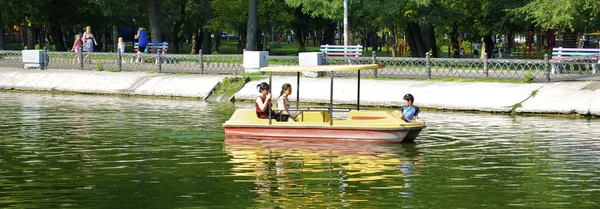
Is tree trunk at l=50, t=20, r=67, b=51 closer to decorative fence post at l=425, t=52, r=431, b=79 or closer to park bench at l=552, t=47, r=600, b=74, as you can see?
decorative fence post at l=425, t=52, r=431, b=79

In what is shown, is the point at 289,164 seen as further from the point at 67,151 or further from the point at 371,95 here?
the point at 371,95

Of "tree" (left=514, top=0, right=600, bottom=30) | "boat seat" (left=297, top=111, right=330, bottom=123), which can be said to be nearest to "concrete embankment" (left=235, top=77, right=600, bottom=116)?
"tree" (left=514, top=0, right=600, bottom=30)

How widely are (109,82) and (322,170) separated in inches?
902

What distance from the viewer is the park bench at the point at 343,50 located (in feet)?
133

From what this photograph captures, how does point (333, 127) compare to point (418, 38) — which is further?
point (418, 38)

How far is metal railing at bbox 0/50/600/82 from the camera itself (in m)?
31.6

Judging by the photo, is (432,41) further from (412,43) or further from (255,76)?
(255,76)

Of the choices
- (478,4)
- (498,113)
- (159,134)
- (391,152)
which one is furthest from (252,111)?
(478,4)

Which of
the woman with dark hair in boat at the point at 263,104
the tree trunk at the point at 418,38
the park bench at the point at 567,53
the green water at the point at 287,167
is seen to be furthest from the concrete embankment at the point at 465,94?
the tree trunk at the point at 418,38

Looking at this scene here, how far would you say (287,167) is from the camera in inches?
662

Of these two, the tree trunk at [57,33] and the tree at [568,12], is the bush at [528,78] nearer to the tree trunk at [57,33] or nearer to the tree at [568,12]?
the tree at [568,12]

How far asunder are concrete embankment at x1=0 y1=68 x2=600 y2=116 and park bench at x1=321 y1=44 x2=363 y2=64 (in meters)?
6.51

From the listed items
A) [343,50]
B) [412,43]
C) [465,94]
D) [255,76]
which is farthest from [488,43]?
[465,94]

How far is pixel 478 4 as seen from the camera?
48562 mm
